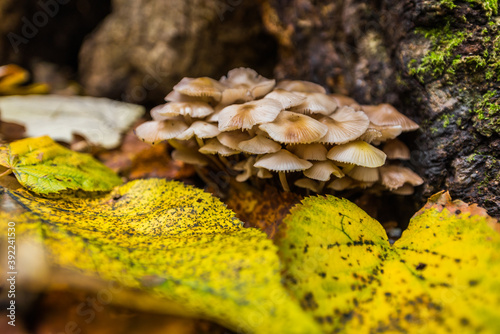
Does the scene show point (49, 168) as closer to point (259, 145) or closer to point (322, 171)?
point (259, 145)

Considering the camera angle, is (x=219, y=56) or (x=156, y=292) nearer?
(x=156, y=292)

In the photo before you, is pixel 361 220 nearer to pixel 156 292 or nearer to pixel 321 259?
pixel 321 259

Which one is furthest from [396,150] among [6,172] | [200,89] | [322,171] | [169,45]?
[169,45]

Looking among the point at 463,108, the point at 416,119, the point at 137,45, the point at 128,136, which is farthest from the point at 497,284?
the point at 137,45

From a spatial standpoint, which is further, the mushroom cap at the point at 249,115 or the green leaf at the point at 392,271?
the mushroom cap at the point at 249,115

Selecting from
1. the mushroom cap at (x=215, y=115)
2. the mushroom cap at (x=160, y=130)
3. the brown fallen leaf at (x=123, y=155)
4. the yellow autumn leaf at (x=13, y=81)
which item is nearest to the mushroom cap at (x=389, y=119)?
the mushroom cap at (x=215, y=115)

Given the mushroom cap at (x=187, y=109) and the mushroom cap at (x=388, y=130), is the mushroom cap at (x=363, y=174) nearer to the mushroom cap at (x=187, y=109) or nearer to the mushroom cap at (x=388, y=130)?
the mushroom cap at (x=388, y=130)

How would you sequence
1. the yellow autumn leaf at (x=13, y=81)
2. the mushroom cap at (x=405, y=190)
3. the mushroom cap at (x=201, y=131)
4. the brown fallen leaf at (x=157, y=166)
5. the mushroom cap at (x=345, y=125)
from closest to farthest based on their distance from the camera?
1. the mushroom cap at (x=345, y=125)
2. the mushroom cap at (x=201, y=131)
3. the mushroom cap at (x=405, y=190)
4. the brown fallen leaf at (x=157, y=166)
5. the yellow autumn leaf at (x=13, y=81)

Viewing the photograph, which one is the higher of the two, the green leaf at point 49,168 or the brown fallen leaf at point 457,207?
the brown fallen leaf at point 457,207
